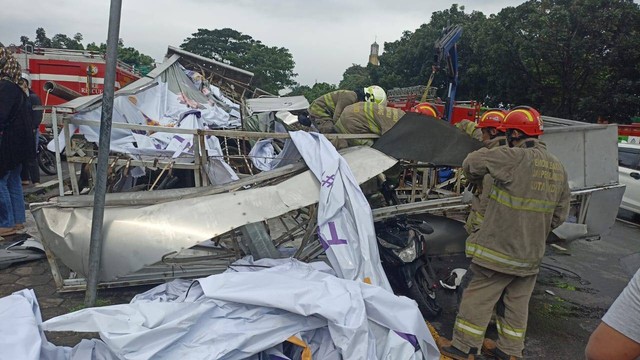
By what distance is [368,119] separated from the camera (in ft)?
12.2

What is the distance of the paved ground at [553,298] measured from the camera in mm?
3184

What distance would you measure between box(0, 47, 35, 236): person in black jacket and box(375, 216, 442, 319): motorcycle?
11.0ft

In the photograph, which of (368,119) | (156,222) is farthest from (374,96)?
(156,222)

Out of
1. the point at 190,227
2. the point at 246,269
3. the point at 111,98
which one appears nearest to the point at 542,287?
the point at 246,269

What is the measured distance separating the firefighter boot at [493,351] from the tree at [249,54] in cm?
2365

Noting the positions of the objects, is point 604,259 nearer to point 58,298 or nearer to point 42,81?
point 58,298

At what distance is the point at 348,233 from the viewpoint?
279cm

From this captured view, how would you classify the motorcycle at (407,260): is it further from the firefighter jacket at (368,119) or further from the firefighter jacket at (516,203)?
the firefighter jacket at (368,119)

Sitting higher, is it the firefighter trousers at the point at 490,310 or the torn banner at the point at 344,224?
the torn banner at the point at 344,224

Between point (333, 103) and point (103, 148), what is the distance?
112 inches

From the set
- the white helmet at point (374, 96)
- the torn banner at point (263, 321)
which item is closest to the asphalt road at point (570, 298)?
the torn banner at point (263, 321)

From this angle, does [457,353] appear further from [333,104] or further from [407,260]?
[333,104]

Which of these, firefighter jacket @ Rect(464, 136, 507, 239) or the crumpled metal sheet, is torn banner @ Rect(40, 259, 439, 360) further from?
firefighter jacket @ Rect(464, 136, 507, 239)

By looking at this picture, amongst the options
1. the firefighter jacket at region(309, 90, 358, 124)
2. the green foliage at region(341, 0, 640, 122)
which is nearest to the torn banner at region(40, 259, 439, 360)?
the firefighter jacket at region(309, 90, 358, 124)
